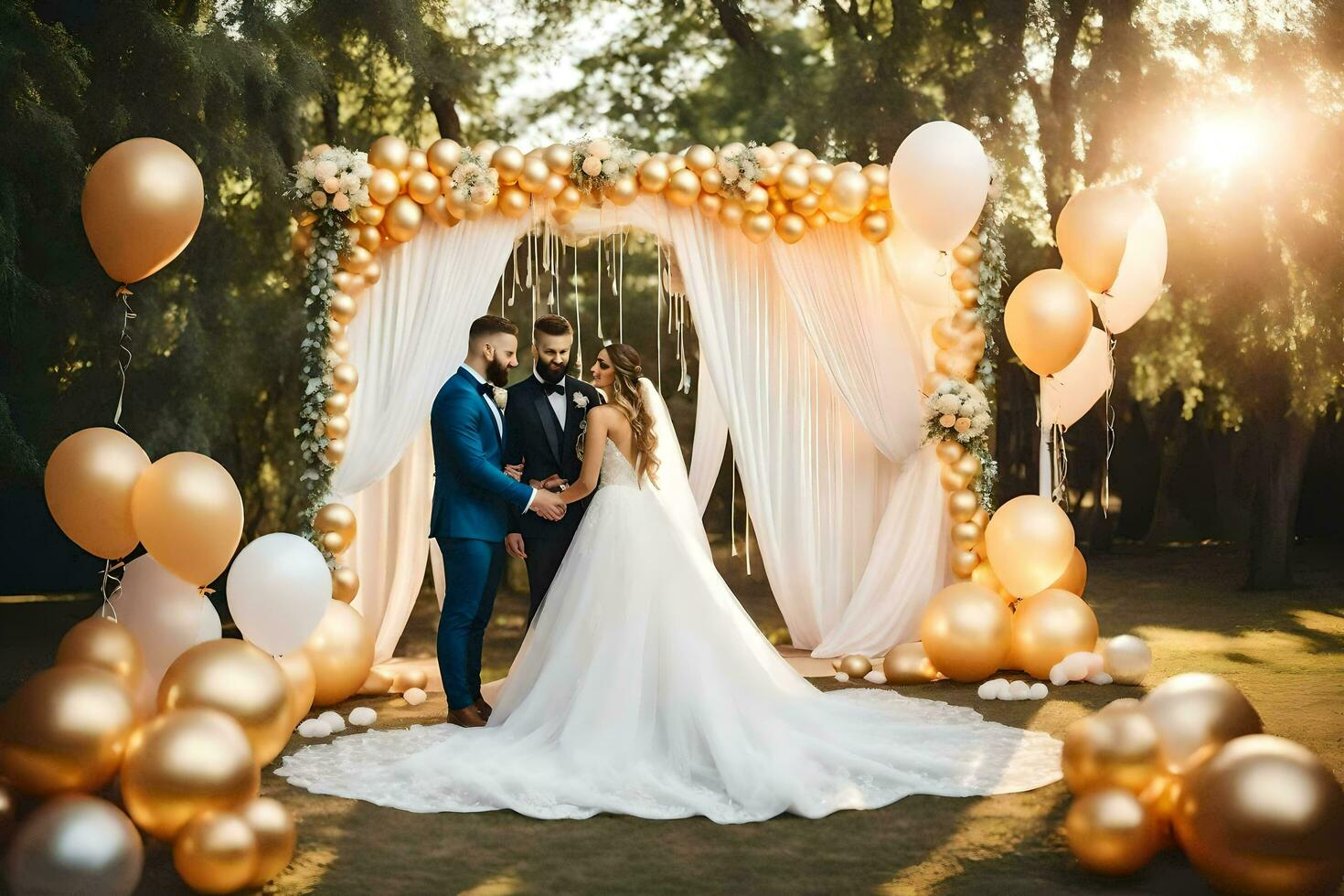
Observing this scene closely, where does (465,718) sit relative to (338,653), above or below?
below

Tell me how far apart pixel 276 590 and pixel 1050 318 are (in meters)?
3.97

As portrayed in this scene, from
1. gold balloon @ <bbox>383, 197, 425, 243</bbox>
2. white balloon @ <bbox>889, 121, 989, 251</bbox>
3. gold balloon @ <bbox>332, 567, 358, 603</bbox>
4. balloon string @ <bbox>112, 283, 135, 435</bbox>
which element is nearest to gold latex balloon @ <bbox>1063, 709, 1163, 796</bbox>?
balloon string @ <bbox>112, 283, 135, 435</bbox>

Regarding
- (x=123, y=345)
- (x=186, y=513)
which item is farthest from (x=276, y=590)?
(x=123, y=345)

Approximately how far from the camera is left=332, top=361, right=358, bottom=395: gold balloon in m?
6.43

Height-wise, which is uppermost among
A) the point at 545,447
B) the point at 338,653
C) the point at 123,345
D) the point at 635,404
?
the point at 123,345

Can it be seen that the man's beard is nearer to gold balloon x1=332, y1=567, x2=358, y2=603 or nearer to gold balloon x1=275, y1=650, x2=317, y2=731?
gold balloon x1=275, y1=650, x2=317, y2=731

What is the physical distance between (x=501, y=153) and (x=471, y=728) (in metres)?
3.14

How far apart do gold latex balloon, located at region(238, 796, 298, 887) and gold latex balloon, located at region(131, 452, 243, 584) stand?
1.16 meters

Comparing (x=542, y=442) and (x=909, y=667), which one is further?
(x=909, y=667)

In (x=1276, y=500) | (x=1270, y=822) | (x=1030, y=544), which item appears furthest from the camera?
(x=1276, y=500)

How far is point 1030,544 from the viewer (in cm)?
639

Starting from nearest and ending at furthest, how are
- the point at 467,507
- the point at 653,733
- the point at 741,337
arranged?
the point at 653,733, the point at 467,507, the point at 741,337

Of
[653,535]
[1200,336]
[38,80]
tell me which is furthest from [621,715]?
[1200,336]

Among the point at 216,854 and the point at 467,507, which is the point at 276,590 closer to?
the point at 467,507
